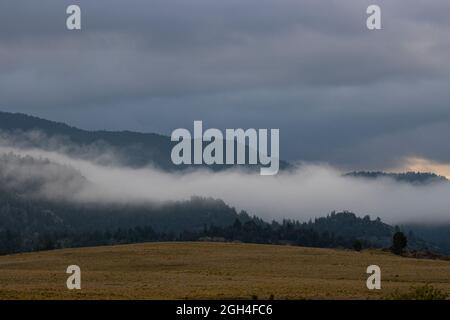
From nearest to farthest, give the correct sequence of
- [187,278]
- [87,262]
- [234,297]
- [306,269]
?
1. [234,297]
2. [187,278]
3. [306,269]
4. [87,262]

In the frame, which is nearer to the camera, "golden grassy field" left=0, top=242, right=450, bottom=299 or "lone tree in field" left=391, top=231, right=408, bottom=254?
"golden grassy field" left=0, top=242, right=450, bottom=299

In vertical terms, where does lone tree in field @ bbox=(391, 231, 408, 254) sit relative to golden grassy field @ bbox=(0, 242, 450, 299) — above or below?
above

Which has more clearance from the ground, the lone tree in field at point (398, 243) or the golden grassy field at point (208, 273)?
the lone tree in field at point (398, 243)

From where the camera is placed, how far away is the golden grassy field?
260 feet

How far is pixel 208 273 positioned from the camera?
11494 cm

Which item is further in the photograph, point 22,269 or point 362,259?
point 362,259

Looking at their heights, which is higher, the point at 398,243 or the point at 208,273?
the point at 398,243

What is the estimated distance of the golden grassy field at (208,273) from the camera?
7925cm

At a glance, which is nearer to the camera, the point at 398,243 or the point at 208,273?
the point at 208,273
